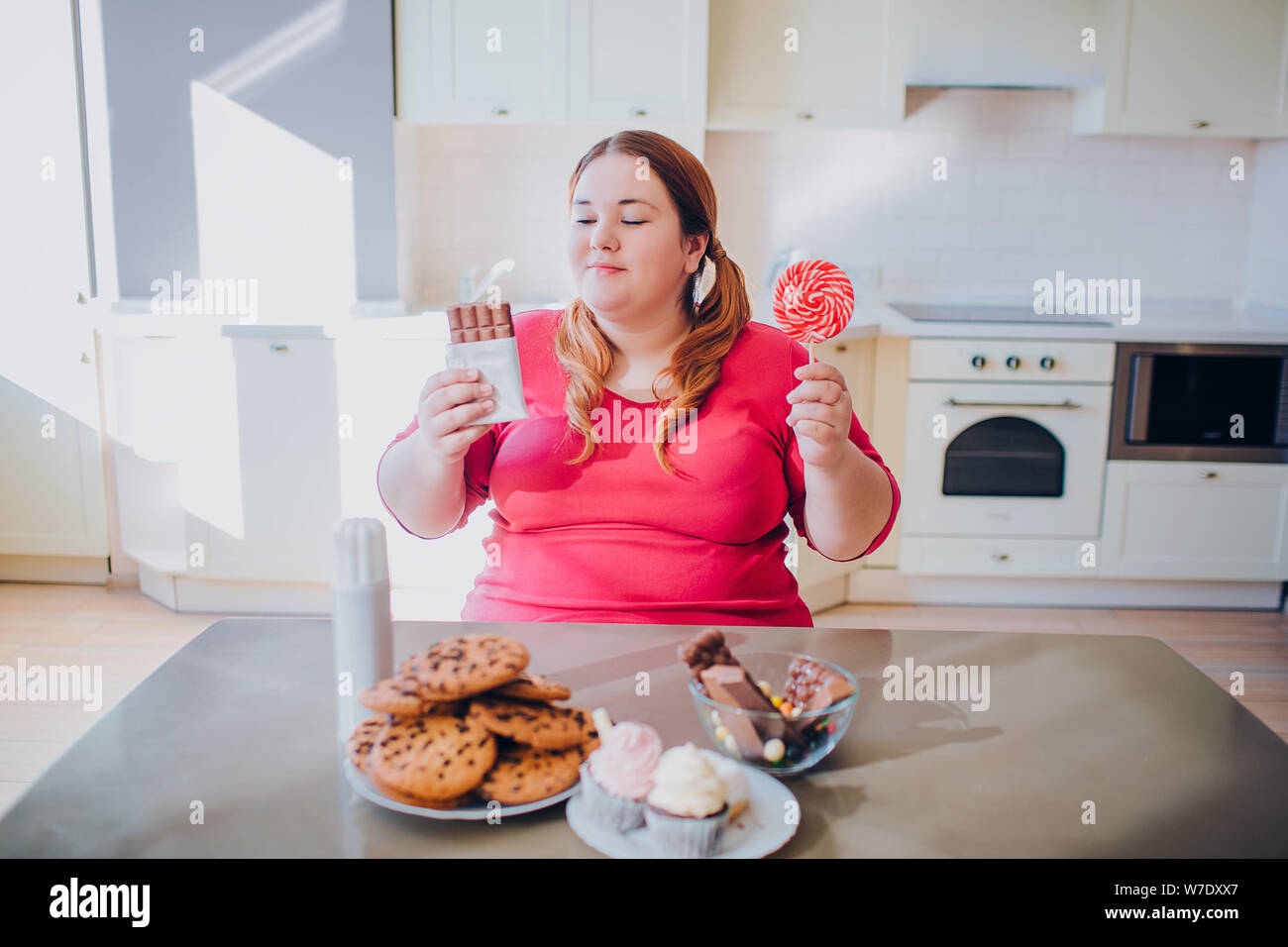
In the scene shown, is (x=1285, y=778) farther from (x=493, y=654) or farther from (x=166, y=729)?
(x=166, y=729)

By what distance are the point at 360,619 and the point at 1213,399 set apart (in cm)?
328

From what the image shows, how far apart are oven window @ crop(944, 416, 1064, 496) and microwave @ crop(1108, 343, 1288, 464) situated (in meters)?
0.20

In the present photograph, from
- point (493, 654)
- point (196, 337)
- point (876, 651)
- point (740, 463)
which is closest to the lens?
point (493, 654)

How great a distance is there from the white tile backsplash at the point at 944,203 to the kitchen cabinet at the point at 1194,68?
0.31 meters

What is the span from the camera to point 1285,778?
3.58 ft

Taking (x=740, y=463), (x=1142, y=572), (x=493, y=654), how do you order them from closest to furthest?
(x=493, y=654), (x=740, y=463), (x=1142, y=572)

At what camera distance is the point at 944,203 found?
4043 millimetres

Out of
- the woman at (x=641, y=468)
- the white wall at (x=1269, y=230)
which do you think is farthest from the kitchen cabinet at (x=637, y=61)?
the white wall at (x=1269, y=230)

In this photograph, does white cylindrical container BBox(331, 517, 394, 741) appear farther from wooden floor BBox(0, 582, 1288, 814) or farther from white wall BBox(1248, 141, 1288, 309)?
white wall BBox(1248, 141, 1288, 309)
